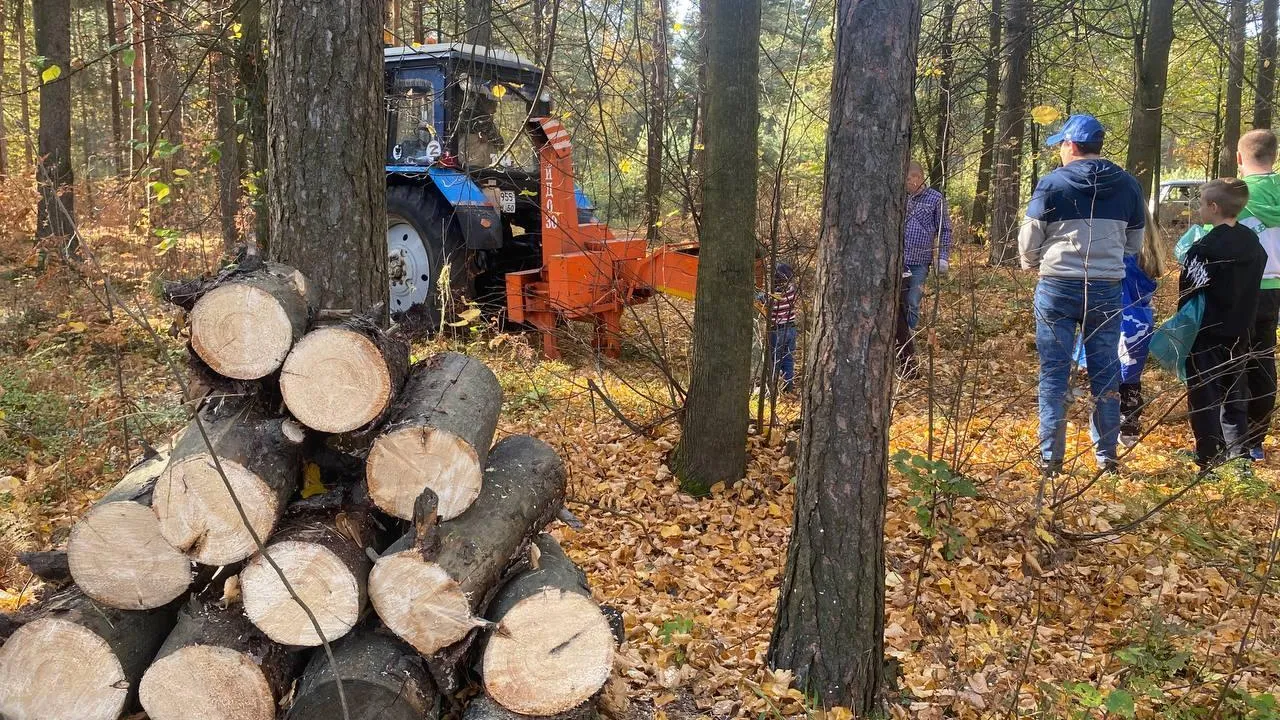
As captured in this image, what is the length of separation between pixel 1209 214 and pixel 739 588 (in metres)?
3.62

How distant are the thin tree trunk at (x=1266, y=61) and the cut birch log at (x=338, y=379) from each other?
1208 centimetres

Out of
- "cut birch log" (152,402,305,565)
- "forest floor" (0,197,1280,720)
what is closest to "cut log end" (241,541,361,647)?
"cut birch log" (152,402,305,565)

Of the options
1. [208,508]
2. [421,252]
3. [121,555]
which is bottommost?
[121,555]

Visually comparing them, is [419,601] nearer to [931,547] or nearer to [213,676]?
[213,676]

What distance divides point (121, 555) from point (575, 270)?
489 centimetres

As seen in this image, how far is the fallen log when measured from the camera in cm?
246

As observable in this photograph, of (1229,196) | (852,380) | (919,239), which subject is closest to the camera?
(852,380)

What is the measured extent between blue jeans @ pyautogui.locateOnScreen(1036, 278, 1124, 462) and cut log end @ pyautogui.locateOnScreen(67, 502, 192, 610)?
414 cm

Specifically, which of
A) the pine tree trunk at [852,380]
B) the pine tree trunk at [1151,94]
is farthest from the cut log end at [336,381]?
the pine tree trunk at [1151,94]

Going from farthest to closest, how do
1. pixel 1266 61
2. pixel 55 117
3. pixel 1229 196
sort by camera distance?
pixel 1266 61 → pixel 55 117 → pixel 1229 196

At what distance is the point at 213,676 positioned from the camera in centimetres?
252

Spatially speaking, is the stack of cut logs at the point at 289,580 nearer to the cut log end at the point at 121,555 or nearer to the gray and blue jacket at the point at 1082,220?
the cut log end at the point at 121,555

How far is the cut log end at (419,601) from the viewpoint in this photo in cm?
253

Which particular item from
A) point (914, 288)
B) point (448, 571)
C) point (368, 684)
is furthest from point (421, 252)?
point (368, 684)
